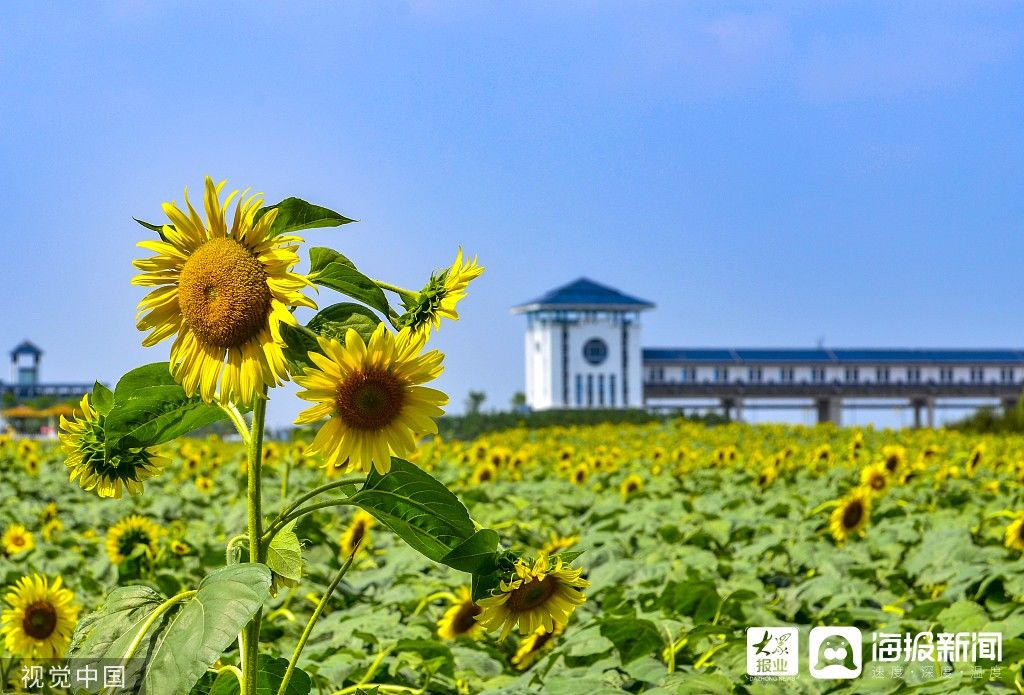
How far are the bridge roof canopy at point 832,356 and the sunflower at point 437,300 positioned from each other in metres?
51.1

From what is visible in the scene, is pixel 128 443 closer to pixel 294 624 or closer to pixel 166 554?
pixel 294 624

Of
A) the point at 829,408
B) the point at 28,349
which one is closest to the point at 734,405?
the point at 829,408

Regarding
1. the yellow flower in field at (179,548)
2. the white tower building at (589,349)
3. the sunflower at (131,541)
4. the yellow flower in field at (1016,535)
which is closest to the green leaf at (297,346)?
the sunflower at (131,541)

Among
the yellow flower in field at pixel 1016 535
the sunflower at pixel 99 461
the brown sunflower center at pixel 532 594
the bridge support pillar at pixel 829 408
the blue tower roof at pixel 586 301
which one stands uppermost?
the blue tower roof at pixel 586 301

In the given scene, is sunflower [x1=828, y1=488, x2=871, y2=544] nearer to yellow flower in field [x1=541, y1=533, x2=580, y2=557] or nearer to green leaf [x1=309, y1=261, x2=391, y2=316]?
yellow flower in field [x1=541, y1=533, x2=580, y2=557]

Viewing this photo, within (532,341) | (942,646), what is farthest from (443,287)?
(532,341)

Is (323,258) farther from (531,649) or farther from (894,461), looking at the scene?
(894,461)

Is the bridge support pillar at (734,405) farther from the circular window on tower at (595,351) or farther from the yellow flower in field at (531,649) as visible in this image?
the yellow flower in field at (531,649)

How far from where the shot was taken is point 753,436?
13414 mm

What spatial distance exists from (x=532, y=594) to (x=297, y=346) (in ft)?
1.58

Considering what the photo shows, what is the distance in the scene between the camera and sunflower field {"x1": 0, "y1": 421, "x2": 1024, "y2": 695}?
244 cm

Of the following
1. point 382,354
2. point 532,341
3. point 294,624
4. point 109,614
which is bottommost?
point 294,624

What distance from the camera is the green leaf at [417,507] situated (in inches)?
56.1

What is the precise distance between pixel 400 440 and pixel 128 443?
1.47 ft
